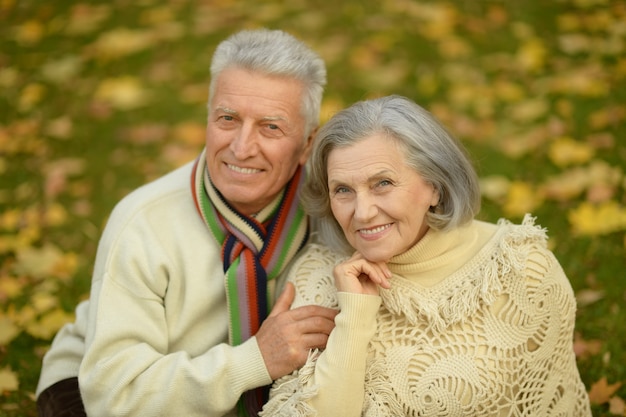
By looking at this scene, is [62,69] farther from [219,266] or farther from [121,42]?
[219,266]

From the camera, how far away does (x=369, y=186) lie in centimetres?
252

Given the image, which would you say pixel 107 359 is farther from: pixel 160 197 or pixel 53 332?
pixel 53 332

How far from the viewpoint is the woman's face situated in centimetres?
249

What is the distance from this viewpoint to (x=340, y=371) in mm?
2488

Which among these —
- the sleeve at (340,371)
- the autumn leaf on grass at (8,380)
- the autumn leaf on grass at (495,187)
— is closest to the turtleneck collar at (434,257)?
the sleeve at (340,371)

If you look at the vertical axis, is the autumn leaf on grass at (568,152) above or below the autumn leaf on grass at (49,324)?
above

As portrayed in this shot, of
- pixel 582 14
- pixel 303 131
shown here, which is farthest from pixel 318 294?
Result: pixel 582 14

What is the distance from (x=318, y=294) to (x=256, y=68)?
0.92 m

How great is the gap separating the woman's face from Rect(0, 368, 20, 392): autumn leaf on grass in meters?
1.98

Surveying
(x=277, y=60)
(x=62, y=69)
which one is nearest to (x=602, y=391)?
(x=277, y=60)

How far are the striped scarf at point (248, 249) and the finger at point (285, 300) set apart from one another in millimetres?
115

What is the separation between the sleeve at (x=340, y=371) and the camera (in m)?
2.49

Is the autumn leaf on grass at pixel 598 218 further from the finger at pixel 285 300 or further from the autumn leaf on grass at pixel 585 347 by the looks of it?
the finger at pixel 285 300

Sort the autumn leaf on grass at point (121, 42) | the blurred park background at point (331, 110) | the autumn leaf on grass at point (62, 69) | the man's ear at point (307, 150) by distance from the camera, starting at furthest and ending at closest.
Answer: the autumn leaf on grass at point (121, 42) < the autumn leaf on grass at point (62, 69) < the blurred park background at point (331, 110) < the man's ear at point (307, 150)
